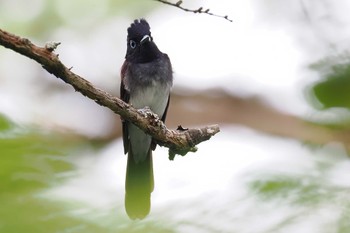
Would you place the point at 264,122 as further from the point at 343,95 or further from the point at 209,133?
the point at 343,95

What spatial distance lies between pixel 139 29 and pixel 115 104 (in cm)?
113

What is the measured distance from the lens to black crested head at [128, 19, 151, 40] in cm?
221

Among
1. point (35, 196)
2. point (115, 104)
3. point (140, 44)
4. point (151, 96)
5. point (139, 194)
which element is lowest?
point (35, 196)

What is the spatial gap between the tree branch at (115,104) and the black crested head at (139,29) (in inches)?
36.1

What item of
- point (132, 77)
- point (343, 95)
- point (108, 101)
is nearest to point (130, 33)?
point (132, 77)

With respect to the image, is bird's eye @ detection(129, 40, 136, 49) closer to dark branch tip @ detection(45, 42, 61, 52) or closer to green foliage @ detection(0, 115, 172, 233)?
dark branch tip @ detection(45, 42, 61, 52)

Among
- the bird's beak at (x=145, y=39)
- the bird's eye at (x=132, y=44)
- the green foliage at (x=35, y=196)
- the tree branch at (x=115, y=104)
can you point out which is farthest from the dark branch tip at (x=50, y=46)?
the bird's eye at (x=132, y=44)

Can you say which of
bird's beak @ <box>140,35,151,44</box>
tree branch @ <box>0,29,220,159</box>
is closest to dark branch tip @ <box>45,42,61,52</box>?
tree branch @ <box>0,29,220,159</box>

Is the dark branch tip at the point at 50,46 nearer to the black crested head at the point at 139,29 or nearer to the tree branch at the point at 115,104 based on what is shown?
the tree branch at the point at 115,104

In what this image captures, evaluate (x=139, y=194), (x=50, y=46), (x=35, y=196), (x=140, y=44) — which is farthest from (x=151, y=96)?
(x=35, y=196)

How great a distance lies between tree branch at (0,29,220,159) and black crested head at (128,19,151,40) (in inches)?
36.1

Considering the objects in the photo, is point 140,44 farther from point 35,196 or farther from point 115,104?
point 35,196

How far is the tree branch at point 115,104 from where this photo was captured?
0.72 m

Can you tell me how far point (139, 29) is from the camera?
2254 millimetres
